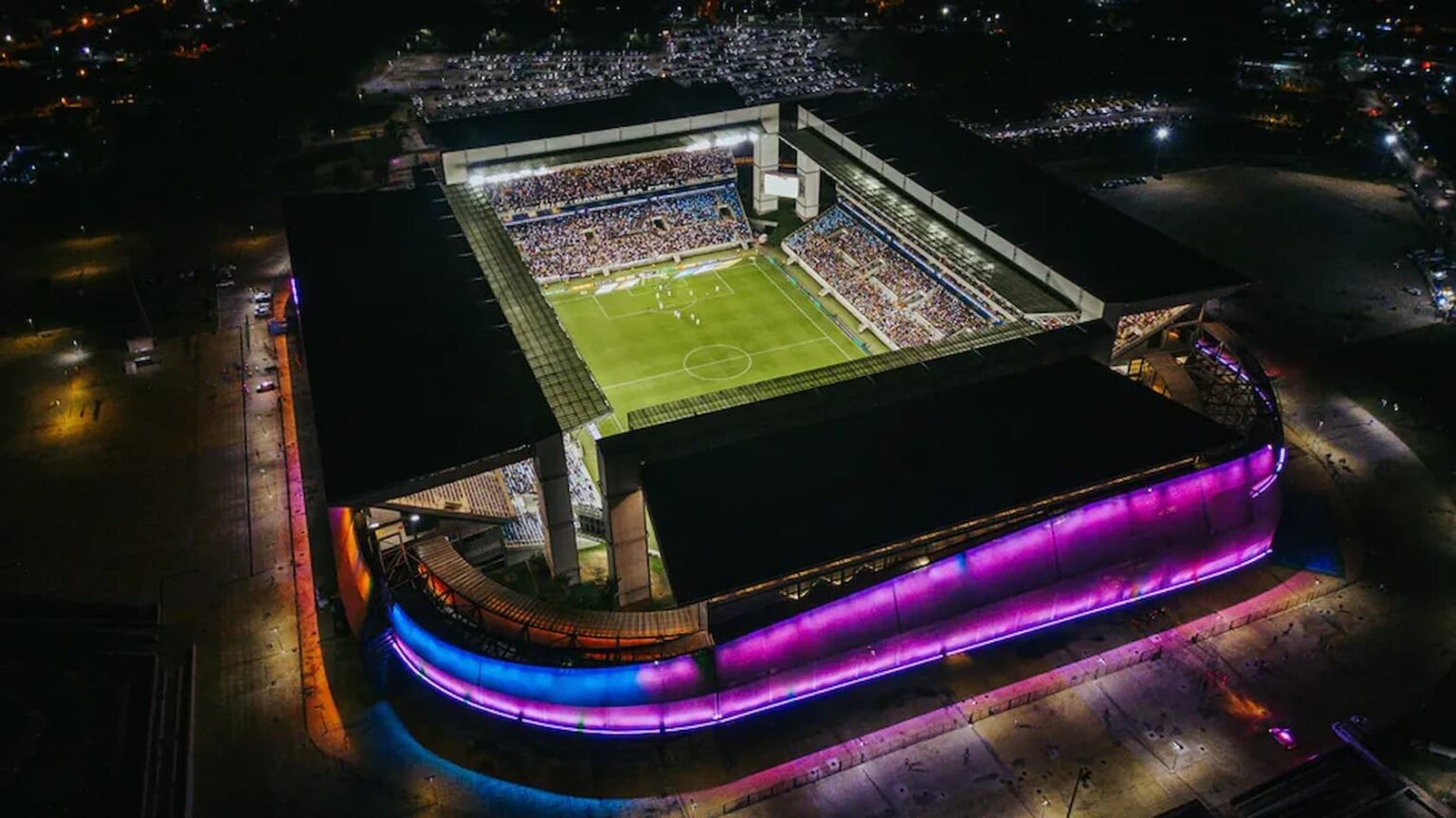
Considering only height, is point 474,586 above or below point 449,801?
above

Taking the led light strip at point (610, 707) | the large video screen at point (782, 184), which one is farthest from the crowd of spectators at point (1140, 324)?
the large video screen at point (782, 184)

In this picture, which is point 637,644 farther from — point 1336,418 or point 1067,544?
point 1336,418

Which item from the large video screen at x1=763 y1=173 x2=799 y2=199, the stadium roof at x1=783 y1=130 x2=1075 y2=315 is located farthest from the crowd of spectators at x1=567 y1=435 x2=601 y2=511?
the large video screen at x1=763 y1=173 x2=799 y2=199

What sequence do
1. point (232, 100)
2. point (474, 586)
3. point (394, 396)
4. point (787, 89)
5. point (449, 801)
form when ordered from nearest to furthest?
point (449, 801) < point (474, 586) < point (394, 396) < point (232, 100) < point (787, 89)

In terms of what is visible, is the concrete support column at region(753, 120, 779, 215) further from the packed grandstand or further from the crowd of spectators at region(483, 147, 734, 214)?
the crowd of spectators at region(483, 147, 734, 214)

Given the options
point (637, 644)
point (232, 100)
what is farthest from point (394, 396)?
point (232, 100)

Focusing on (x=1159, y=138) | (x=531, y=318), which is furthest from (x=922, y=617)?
(x=1159, y=138)

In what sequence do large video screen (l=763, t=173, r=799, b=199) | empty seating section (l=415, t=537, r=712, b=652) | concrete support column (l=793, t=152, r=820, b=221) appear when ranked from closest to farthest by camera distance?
1. empty seating section (l=415, t=537, r=712, b=652)
2. concrete support column (l=793, t=152, r=820, b=221)
3. large video screen (l=763, t=173, r=799, b=199)

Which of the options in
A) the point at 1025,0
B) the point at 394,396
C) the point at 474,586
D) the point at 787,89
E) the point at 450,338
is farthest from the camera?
the point at 1025,0
